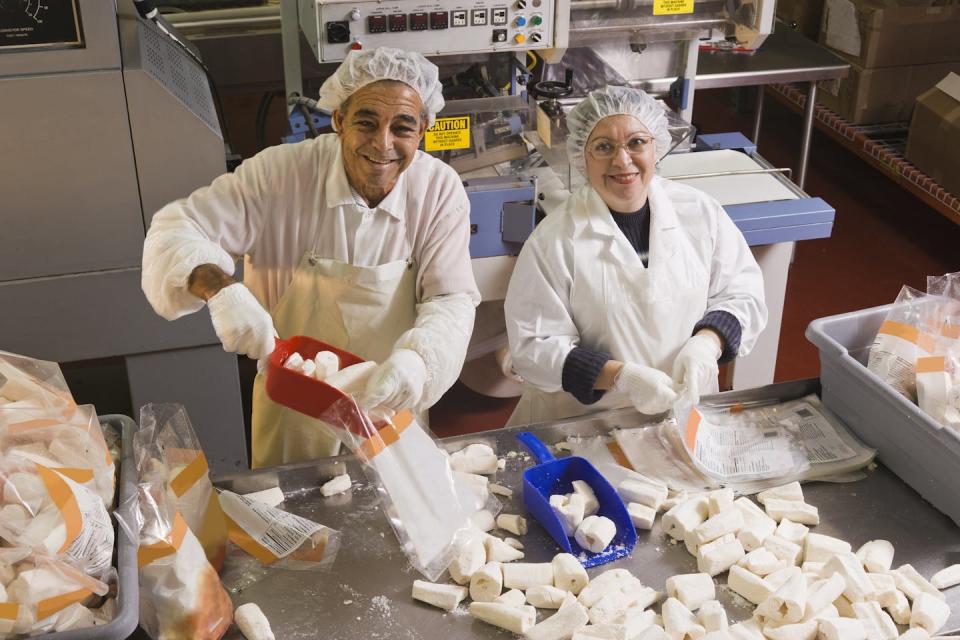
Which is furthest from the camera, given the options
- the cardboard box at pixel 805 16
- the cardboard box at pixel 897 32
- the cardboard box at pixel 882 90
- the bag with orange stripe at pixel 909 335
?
the cardboard box at pixel 805 16

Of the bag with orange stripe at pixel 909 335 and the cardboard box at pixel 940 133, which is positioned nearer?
the bag with orange stripe at pixel 909 335

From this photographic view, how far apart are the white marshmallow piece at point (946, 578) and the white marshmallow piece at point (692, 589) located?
39cm

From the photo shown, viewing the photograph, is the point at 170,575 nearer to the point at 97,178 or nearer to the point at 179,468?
the point at 179,468

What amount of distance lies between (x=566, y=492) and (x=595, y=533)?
174 mm

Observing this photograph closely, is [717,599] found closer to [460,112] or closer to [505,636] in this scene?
[505,636]

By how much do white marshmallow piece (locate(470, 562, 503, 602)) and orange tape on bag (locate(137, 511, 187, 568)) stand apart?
19.7 inches

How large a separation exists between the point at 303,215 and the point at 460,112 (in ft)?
2.31

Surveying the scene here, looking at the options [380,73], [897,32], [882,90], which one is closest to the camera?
[380,73]

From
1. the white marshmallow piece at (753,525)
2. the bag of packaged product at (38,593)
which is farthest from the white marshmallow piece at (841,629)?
the bag of packaged product at (38,593)

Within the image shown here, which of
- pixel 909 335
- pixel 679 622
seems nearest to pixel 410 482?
pixel 679 622

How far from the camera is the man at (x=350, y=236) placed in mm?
2104

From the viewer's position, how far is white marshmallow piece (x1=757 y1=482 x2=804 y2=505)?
196 cm

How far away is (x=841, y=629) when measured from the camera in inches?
64.8

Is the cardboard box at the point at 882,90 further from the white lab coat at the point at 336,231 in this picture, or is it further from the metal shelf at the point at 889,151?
the white lab coat at the point at 336,231
